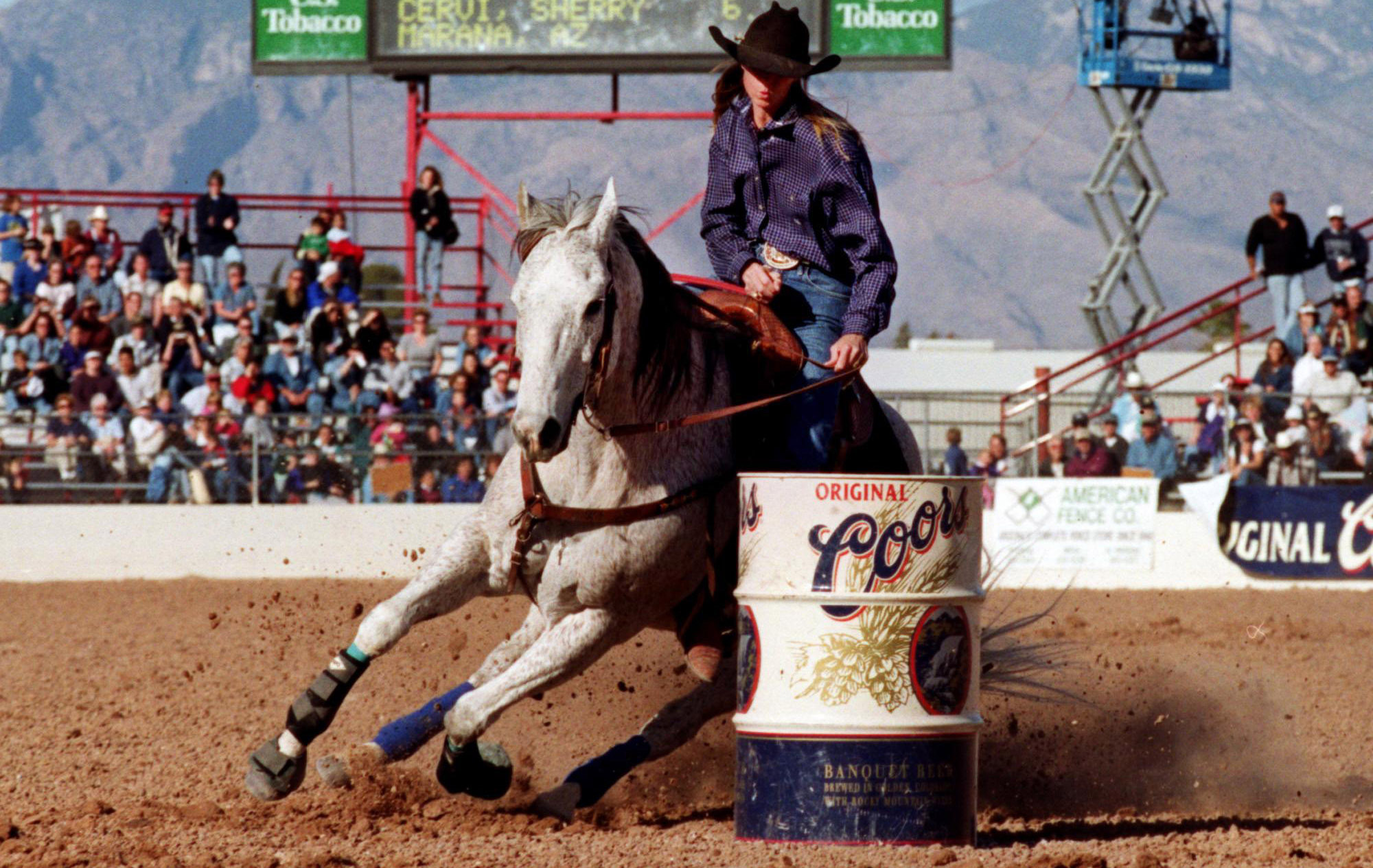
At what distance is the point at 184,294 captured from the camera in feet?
56.2

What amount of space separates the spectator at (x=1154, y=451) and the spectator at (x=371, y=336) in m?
6.71

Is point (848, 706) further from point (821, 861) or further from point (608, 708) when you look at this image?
point (608, 708)

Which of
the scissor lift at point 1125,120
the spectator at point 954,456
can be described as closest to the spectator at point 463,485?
the spectator at point 954,456

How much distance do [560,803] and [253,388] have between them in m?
10.3

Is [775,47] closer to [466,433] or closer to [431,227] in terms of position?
[466,433]

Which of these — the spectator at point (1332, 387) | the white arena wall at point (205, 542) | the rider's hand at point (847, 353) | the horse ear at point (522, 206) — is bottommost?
the white arena wall at point (205, 542)

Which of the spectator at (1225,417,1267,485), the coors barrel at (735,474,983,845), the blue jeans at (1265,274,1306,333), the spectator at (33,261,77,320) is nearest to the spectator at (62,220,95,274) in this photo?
the spectator at (33,261,77,320)

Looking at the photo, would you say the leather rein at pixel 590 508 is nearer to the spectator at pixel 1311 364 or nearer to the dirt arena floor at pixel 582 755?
the dirt arena floor at pixel 582 755

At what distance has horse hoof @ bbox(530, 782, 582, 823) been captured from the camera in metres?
5.35

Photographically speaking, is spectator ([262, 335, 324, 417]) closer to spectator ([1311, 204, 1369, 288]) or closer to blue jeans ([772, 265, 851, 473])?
blue jeans ([772, 265, 851, 473])

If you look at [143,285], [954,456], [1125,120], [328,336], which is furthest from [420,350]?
[1125,120]

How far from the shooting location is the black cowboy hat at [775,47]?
534 cm

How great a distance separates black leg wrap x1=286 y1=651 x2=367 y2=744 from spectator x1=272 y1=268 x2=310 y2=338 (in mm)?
12322

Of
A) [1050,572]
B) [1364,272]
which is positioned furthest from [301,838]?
[1364,272]
